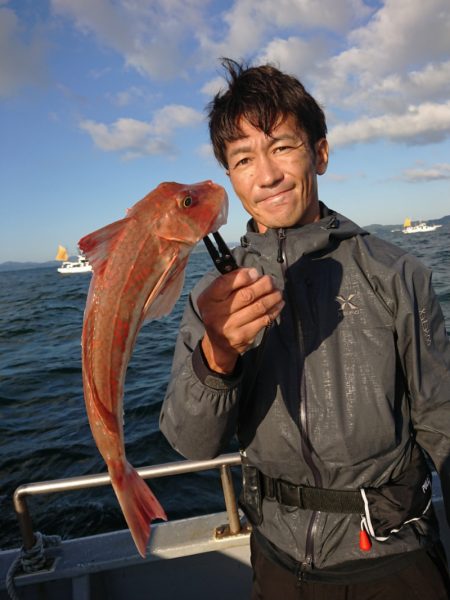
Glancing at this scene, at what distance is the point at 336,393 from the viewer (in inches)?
95.0

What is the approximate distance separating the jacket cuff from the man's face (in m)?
1.00

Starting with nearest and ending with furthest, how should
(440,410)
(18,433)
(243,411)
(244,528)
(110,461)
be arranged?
(110,461)
(440,410)
(243,411)
(244,528)
(18,433)

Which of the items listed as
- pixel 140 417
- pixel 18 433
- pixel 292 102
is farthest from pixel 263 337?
pixel 18 433

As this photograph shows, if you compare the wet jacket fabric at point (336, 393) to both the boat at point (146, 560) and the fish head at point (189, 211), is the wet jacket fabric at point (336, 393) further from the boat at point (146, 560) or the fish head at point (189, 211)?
the boat at point (146, 560)

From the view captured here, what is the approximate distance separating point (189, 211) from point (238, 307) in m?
0.48

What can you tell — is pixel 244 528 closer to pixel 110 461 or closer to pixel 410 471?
pixel 410 471

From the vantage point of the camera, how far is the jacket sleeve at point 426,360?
241 cm

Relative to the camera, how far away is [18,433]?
9.59 meters

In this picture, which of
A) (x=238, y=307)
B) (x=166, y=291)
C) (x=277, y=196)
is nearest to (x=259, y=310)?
(x=238, y=307)

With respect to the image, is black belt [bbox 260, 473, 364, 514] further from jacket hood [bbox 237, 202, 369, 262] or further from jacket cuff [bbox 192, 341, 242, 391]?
jacket hood [bbox 237, 202, 369, 262]

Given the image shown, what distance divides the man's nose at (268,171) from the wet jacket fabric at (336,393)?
0.38 meters

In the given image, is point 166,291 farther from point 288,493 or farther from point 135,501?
point 288,493

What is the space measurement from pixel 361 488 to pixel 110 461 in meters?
1.43

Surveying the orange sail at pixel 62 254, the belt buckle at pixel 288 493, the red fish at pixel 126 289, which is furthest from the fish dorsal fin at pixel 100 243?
the orange sail at pixel 62 254
